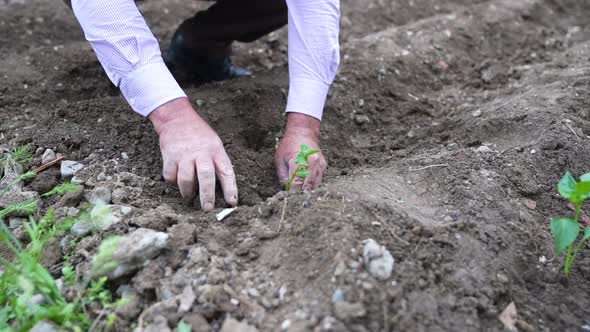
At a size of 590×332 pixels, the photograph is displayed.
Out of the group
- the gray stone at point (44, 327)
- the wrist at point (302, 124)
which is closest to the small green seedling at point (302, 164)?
the wrist at point (302, 124)

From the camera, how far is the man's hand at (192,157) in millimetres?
1694

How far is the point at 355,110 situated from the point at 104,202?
133 cm

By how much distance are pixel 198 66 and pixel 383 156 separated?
3.95ft

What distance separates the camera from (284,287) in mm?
1391

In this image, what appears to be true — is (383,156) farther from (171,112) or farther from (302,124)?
(171,112)

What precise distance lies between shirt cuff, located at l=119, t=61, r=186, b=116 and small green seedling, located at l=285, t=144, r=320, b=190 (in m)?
0.46

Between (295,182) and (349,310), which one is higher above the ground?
(349,310)

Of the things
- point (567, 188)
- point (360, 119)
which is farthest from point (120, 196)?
point (567, 188)

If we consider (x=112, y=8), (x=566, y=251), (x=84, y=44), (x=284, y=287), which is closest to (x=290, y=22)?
(x=112, y=8)

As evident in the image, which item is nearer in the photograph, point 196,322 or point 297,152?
point 196,322

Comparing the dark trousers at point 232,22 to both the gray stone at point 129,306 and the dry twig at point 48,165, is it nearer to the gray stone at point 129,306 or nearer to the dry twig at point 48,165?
the dry twig at point 48,165

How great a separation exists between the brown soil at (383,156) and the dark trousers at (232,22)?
26 cm

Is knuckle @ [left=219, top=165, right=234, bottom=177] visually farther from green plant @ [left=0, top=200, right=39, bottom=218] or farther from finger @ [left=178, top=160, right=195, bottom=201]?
green plant @ [left=0, top=200, right=39, bottom=218]

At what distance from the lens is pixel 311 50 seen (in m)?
2.04
